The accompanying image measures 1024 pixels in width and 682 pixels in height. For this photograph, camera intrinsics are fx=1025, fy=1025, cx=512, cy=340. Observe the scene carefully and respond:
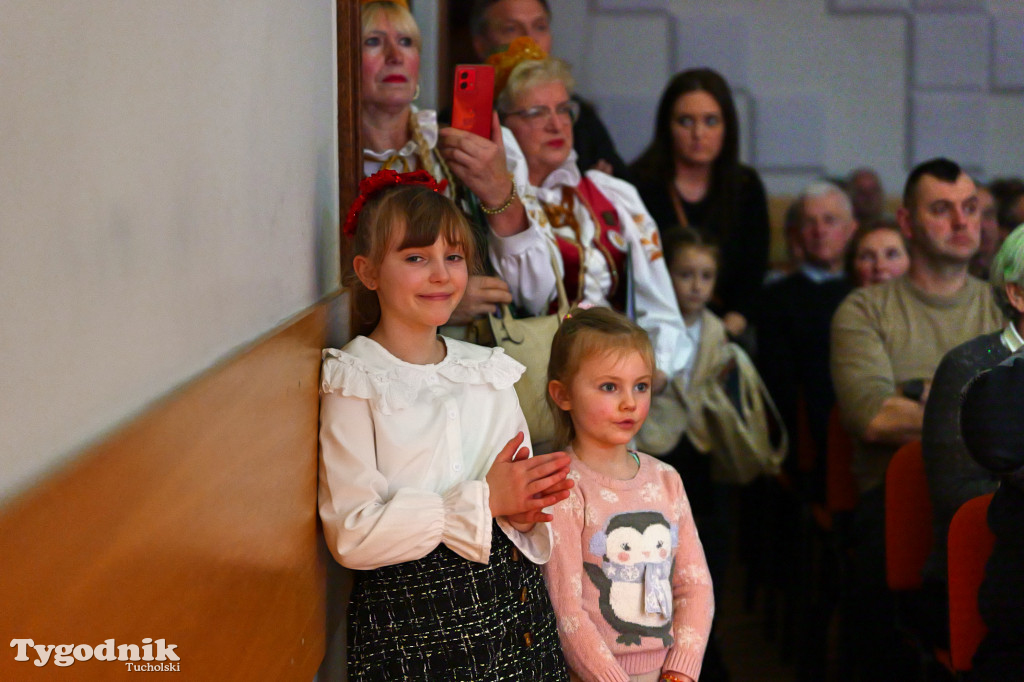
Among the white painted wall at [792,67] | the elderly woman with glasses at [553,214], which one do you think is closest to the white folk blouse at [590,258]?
the elderly woman with glasses at [553,214]

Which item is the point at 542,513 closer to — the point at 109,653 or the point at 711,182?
the point at 109,653

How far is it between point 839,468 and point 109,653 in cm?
239

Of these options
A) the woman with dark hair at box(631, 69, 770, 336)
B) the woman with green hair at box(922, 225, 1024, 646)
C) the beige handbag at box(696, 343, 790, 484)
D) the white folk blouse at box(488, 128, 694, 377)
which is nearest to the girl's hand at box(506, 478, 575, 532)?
the white folk blouse at box(488, 128, 694, 377)

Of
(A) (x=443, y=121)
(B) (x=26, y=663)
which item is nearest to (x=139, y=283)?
(B) (x=26, y=663)

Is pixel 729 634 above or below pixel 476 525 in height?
below

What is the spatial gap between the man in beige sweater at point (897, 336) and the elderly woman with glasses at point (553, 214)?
0.51 m

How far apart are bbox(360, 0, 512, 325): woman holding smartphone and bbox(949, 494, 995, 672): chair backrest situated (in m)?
0.90

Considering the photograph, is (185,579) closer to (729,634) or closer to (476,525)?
(476,525)

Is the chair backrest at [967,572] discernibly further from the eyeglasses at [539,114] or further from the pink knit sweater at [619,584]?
the eyeglasses at [539,114]

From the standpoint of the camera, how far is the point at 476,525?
4.59 feet

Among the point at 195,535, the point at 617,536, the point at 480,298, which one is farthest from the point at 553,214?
the point at 195,535

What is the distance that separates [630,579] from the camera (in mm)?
1686

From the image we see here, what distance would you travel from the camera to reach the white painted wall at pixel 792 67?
4957mm

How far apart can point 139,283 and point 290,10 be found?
0.71 m
